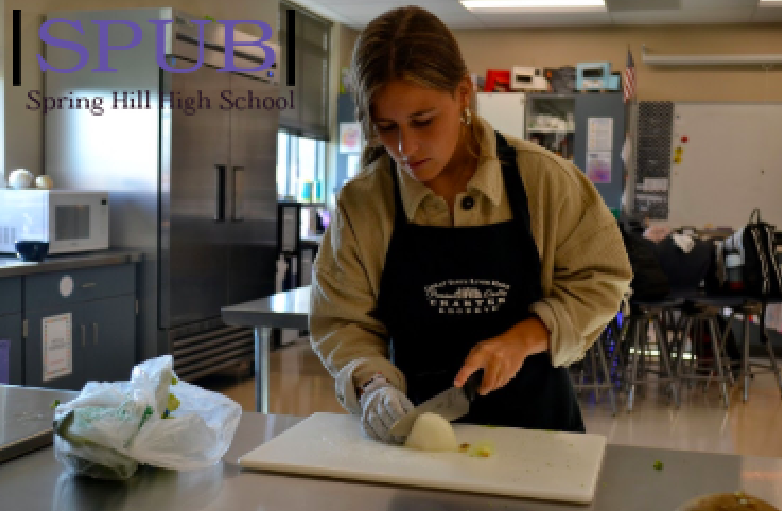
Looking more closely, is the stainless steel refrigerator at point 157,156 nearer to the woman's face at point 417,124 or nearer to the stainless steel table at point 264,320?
the stainless steel table at point 264,320

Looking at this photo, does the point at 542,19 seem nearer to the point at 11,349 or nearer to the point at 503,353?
the point at 11,349

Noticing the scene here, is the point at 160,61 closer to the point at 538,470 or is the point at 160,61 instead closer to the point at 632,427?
the point at 632,427

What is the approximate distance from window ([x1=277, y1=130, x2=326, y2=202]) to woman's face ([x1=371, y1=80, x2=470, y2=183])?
6254 millimetres

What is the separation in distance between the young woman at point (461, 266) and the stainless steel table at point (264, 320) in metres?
1.40

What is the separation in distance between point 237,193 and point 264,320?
8.52ft

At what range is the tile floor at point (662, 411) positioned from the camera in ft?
15.2

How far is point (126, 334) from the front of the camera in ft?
15.8

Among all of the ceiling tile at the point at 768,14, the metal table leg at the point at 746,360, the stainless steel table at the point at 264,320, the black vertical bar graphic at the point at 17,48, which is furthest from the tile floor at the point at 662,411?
the ceiling tile at the point at 768,14

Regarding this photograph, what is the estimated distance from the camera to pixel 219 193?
5422 mm

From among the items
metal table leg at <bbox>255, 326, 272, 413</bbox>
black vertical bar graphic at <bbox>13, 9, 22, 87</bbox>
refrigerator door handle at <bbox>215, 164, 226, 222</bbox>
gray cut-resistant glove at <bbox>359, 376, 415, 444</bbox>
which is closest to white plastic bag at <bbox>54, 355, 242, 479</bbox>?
gray cut-resistant glove at <bbox>359, 376, 415, 444</bbox>

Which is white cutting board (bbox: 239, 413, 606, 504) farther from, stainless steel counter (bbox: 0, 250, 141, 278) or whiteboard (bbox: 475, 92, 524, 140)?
whiteboard (bbox: 475, 92, 524, 140)

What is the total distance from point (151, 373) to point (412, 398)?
548 millimetres

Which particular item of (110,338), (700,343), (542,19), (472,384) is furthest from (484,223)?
(542,19)

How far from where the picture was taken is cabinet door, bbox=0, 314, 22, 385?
3.86m
